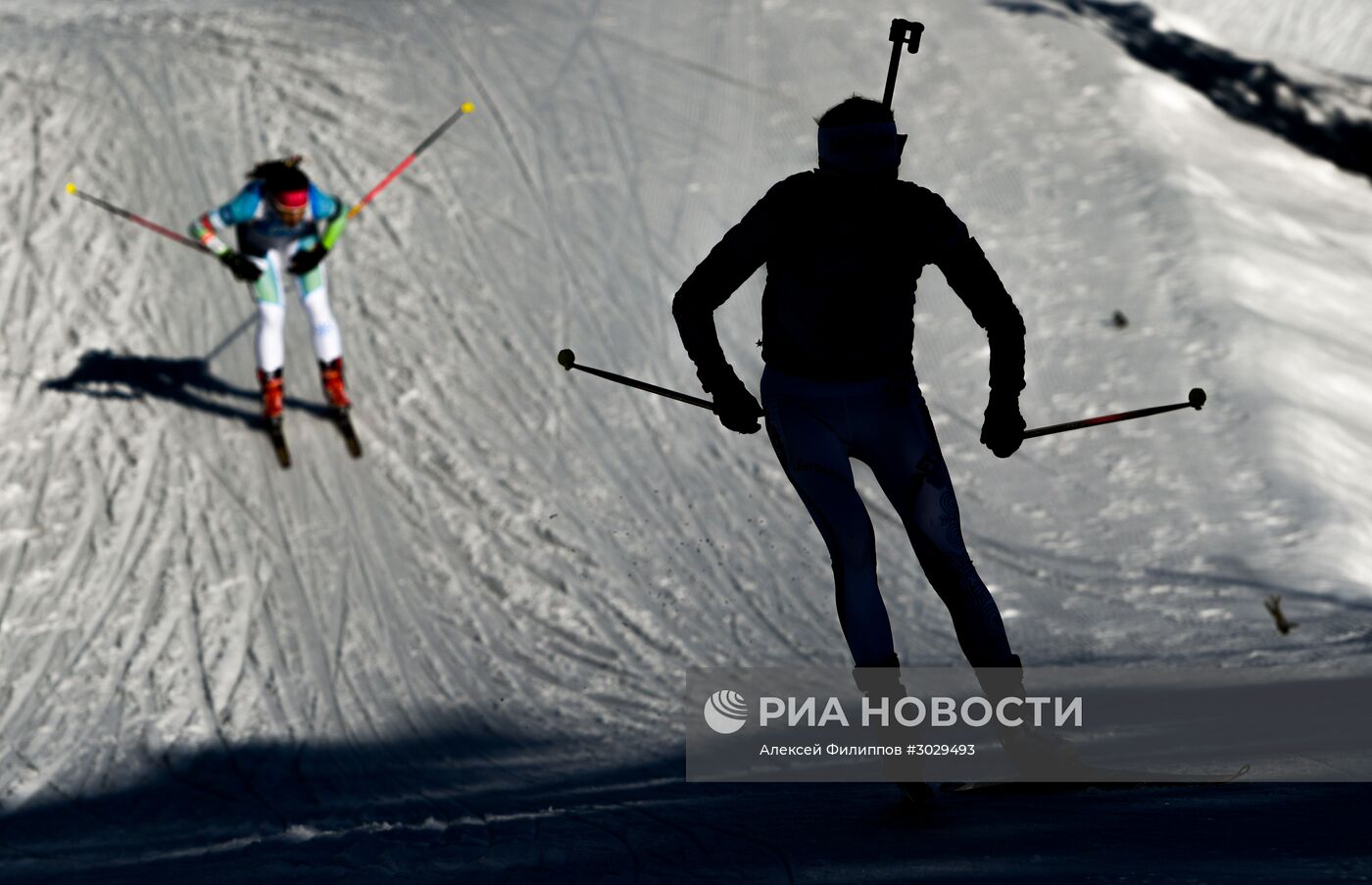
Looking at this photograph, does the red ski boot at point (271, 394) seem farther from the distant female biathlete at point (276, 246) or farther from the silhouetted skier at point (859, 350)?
the silhouetted skier at point (859, 350)

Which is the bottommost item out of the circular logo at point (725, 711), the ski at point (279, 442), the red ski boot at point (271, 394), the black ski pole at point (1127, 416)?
Answer: the circular logo at point (725, 711)

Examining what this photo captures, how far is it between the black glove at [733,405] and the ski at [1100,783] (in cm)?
133

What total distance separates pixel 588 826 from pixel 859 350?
1851 millimetres

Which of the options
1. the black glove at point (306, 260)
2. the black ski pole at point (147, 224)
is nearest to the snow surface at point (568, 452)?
the black ski pole at point (147, 224)

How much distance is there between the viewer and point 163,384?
1145 centimetres

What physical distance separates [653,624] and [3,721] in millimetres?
3306

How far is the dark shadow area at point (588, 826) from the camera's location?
3949 mm

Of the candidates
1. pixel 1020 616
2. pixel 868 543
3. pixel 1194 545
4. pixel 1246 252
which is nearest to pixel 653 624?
pixel 1020 616

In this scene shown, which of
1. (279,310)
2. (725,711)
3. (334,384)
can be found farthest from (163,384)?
(725,711)

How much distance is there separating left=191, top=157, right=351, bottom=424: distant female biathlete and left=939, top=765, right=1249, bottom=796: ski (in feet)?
20.8

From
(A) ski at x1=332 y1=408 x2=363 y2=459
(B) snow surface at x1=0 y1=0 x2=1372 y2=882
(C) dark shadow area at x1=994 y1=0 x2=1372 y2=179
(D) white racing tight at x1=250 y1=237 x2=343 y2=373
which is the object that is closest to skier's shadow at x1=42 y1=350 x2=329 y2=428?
(B) snow surface at x1=0 y1=0 x2=1372 y2=882

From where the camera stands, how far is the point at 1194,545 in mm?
9242

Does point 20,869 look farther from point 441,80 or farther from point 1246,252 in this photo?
point 441,80

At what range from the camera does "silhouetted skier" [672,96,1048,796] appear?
173 inches
